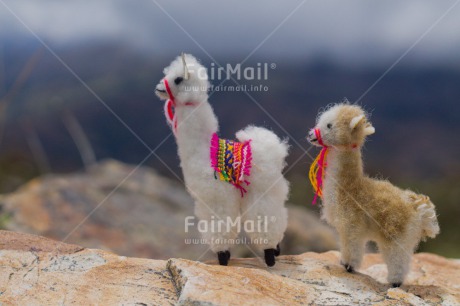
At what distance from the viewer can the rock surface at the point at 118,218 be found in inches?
181

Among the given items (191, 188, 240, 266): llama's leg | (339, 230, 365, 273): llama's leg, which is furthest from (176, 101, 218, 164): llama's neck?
(339, 230, 365, 273): llama's leg

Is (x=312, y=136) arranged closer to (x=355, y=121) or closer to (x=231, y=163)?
(x=355, y=121)

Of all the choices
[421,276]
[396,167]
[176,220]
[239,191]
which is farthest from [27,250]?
[396,167]

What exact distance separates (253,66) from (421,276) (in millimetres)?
1748

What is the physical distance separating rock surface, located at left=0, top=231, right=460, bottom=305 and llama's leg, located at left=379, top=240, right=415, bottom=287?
7 cm

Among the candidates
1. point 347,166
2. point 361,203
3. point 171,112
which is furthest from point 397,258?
point 171,112

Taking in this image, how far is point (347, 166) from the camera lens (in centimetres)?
265

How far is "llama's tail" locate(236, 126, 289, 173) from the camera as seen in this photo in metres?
2.76

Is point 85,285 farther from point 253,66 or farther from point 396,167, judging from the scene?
point 396,167

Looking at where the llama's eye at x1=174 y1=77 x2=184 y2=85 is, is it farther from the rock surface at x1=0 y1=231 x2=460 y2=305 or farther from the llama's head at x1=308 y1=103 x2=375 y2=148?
the rock surface at x1=0 y1=231 x2=460 y2=305

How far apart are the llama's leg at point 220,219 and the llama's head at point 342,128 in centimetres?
53

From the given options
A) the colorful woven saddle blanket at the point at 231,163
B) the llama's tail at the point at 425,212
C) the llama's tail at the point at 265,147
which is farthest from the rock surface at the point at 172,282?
the llama's tail at the point at 265,147

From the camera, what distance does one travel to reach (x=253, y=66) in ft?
12.0

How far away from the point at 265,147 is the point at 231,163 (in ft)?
0.71
